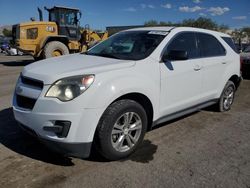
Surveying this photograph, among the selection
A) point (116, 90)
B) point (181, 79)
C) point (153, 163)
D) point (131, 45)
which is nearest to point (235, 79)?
point (181, 79)

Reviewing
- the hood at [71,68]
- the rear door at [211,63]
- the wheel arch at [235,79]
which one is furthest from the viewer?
the wheel arch at [235,79]

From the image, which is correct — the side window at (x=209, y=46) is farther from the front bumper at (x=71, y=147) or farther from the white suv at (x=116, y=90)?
the front bumper at (x=71, y=147)

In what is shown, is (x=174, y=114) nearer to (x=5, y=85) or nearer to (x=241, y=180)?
(x=241, y=180)

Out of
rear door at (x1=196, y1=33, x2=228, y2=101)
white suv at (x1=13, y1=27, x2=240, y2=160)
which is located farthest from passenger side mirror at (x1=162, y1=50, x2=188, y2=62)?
rear door at (x1=196, y1=33, x2=228, y2=101)

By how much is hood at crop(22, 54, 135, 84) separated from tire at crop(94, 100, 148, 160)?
0.48 metres

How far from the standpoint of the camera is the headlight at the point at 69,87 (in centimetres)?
319

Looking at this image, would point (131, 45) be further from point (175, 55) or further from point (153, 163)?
point (153, 163)

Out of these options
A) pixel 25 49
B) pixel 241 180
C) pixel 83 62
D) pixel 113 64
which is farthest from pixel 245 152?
pixel 25 49

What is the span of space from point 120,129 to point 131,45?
5.04 ft

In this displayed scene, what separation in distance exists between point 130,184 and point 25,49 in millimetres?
12469

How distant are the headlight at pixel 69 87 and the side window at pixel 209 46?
2.62 metres

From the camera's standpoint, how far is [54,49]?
14133 millimetres

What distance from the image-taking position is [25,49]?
14.1 metres

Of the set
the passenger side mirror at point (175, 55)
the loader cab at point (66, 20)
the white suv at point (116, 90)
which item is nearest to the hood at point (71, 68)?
the white suv at point (116, 90)
